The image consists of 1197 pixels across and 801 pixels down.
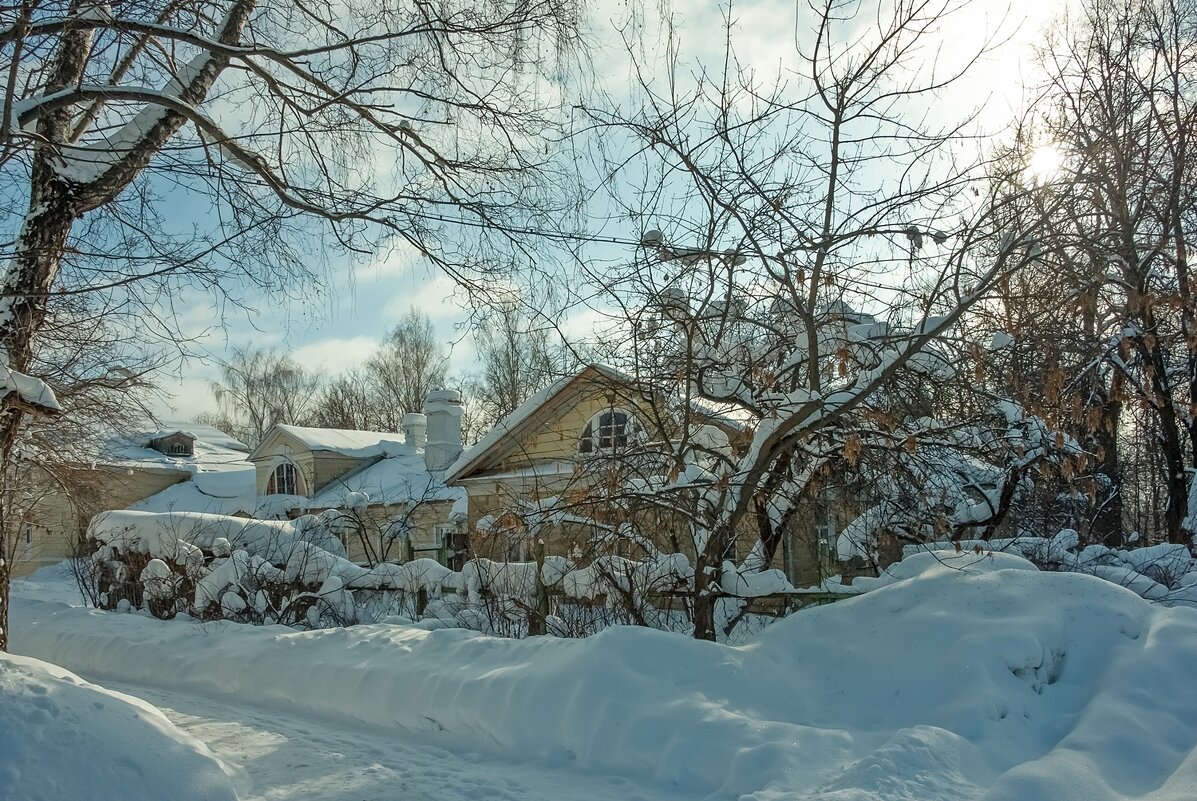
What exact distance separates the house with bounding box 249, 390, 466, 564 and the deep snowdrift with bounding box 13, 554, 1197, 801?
12521 mm

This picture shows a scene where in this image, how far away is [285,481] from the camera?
2739 centimetres

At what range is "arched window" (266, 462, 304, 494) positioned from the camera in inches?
1062

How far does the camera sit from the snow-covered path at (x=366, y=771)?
436 centimetres

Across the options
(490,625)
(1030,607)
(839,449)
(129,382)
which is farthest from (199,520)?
(1030,607)

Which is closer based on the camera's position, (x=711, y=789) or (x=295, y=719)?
(x=711, y=789)

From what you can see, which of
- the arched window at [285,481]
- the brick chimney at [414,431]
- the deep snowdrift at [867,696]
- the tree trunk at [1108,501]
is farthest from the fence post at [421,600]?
the brick chimney at [414,431]

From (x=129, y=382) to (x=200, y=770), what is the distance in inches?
238

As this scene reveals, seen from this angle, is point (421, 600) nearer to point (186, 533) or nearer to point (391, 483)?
point (186, 533)

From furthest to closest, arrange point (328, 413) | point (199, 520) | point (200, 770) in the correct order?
point (328, 413)
point (199, 520)
point (200, 770)

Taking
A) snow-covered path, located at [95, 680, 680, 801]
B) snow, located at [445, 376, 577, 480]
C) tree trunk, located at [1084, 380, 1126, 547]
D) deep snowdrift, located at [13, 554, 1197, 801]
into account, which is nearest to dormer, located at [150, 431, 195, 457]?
snow, located at [445, 376, 577, 480]

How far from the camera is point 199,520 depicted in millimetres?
12766

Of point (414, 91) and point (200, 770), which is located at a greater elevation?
point (414, 91)

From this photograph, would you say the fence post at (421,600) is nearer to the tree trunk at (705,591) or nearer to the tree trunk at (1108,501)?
the tree trunk at (705,591)

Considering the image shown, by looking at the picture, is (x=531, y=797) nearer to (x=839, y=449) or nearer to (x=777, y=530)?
(x=839, y=449)
